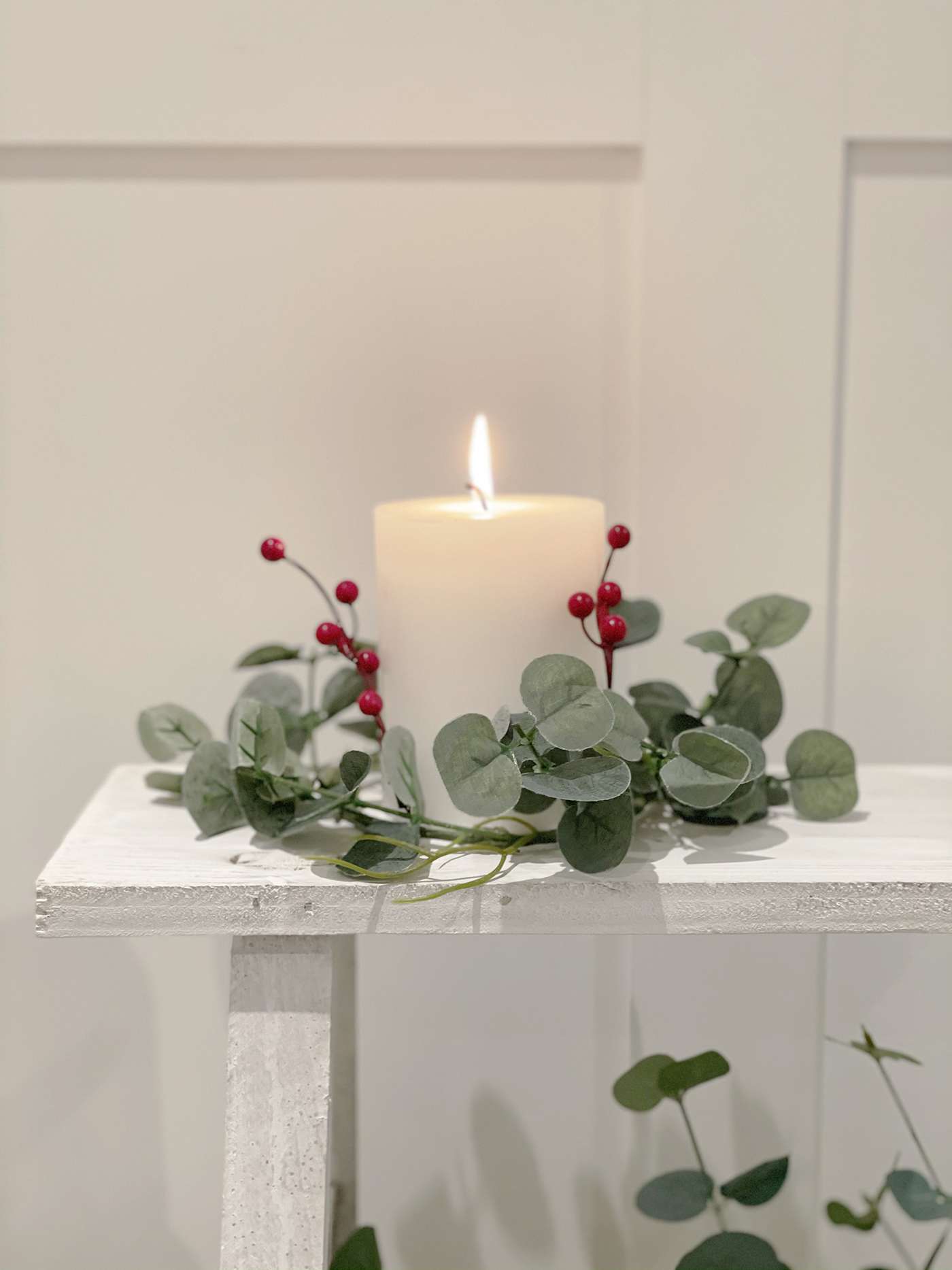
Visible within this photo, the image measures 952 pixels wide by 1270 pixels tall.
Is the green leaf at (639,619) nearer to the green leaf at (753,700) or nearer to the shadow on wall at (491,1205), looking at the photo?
the green leaf at (753,700)

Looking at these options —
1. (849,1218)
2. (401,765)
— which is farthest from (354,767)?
(849,1218)

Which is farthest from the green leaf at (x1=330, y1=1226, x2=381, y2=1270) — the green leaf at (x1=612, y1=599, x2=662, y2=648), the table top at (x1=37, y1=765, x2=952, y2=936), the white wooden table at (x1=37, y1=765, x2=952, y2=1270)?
the green leaf at (x1=612, y1=599, x2=662, y2=648)

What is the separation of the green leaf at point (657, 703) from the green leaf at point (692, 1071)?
0.16 metres

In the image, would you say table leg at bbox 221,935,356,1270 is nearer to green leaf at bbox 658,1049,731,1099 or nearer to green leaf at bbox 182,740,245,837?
green leaf at bbox 182,740,245,837

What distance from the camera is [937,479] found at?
2.11ft

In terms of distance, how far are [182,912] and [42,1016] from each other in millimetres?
330

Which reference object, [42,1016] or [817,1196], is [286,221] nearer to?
[42,1016]

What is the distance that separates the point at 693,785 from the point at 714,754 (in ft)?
0.05

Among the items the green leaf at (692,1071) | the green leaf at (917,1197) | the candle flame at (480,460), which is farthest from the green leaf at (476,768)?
the green leaf at (917,1197)

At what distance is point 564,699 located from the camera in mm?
394

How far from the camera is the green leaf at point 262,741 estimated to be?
1.41 ft

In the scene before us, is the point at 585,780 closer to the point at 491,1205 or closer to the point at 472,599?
the point at 472,599

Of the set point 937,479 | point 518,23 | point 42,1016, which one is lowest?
point 42,1016

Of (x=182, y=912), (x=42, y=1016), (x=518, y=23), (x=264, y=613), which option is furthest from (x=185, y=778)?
(x=518, y=23)
